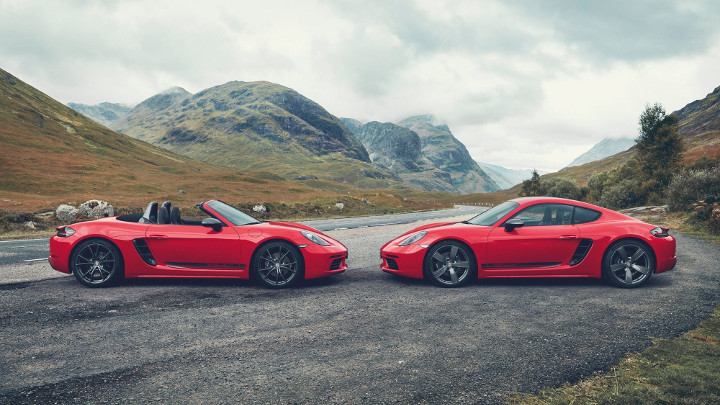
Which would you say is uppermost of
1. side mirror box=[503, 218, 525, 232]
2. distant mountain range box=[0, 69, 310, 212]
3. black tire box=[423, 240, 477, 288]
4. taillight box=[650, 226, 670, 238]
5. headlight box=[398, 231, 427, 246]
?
distant mountain range box=[0, 69, 310, 212]

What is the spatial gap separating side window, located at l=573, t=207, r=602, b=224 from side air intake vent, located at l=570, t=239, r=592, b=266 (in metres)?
0.37

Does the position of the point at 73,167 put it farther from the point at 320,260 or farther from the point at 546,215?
the point at 546,215

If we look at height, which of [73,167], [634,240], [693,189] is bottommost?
[634,240]

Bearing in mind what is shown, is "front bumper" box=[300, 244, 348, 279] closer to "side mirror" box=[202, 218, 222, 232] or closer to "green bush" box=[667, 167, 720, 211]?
"side mirror" box=[202, 218, 222, 232]

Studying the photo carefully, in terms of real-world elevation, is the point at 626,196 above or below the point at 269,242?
above

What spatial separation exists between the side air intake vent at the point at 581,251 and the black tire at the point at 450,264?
5.46ft

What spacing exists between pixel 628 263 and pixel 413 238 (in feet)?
11.7

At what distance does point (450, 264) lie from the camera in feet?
21.6

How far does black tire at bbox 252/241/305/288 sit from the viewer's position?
21.2 ft

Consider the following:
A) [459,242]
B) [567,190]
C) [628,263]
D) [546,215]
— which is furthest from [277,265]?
[567,190]

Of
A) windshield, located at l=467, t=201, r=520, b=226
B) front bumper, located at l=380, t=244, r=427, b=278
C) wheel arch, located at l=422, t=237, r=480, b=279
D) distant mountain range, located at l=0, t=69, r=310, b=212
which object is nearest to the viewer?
wheel arch, located at l=422, t=237, r=480, b=279

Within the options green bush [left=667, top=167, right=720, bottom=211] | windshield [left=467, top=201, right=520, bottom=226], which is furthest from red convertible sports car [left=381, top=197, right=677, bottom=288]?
green bush [left=667, top=167, right=720, bottom=211]

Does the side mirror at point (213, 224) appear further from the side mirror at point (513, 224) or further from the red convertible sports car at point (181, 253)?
the side mirror at point (513, 224)

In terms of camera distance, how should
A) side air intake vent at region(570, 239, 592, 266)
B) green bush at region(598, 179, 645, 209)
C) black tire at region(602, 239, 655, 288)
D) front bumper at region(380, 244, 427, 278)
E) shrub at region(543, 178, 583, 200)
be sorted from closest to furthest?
black tire at region(602, 239, 655, 288)
side air intake vent at region(570, 239, 592, 266)
front bumper at region(380, 244, 427, 278)
green bush at region(598, 179, 645, 209)
shrub at region(543, 178, 583, 200)
